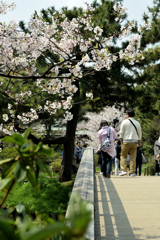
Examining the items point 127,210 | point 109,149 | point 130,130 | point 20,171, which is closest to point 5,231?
point 20,171

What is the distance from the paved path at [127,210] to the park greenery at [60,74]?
1.28m

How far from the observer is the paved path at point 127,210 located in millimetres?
3623

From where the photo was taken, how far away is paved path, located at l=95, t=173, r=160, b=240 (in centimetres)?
362

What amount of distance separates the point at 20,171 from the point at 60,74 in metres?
11.4

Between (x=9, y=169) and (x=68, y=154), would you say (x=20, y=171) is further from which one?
(x=68, y=154)

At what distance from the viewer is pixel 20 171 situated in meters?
0.73

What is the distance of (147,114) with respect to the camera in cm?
2617

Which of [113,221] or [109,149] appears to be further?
[109,149]

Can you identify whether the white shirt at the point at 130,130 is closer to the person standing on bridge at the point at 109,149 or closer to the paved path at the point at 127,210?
the person standing on bridge at the point at 109,149

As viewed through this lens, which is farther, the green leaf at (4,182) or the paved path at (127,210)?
the paved path at (127,210)

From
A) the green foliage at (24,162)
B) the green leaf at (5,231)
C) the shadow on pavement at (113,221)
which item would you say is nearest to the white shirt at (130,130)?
the shadow on pavement at (113,221)

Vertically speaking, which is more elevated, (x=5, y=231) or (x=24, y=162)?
(x=24, y=162)

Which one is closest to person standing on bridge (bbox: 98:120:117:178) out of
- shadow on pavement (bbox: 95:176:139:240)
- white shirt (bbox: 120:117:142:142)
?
white shirt (bbox: 120:117:142:142)

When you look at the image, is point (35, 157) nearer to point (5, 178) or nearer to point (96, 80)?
point (5, 178)
